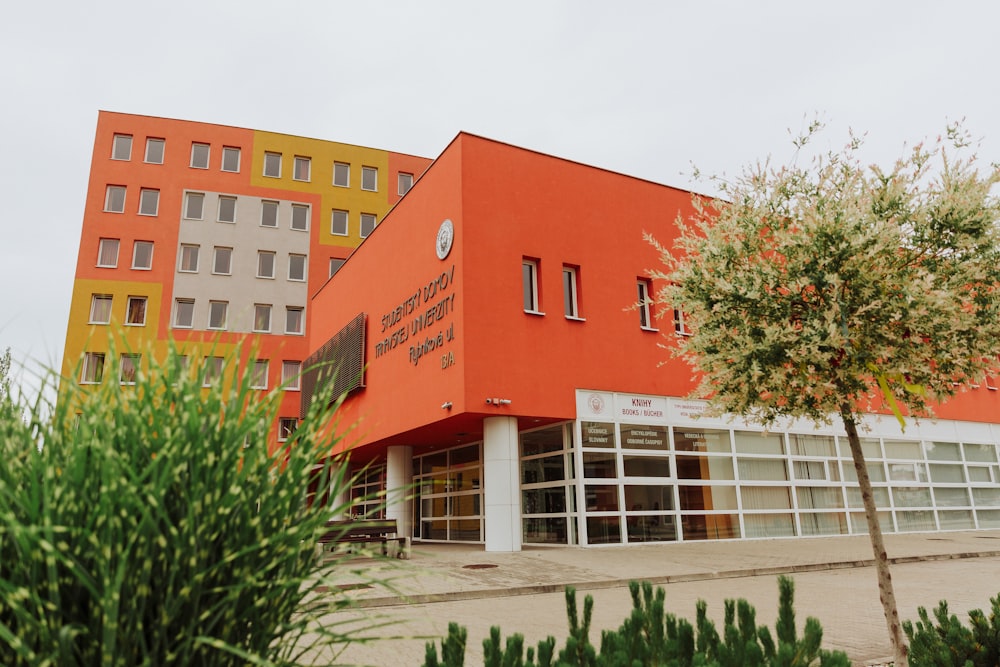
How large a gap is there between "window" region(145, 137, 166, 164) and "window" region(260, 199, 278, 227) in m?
5.60

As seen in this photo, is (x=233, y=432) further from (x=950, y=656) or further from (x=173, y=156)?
(x=173, y=156)

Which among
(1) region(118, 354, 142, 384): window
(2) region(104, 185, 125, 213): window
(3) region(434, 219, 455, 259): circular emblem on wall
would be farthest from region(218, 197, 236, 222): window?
(1) region(118, 354, 142, 384): window

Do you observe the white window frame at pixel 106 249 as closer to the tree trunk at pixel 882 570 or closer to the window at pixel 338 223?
the window at pixel 338 223

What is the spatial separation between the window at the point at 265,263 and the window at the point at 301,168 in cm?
487

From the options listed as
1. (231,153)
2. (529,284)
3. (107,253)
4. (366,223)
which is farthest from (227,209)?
(529,284)

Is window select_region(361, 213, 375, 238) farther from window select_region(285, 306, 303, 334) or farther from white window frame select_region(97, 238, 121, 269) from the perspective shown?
white window frame select_region(97, 238, 121, 269)

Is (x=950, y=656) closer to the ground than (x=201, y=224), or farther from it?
closer to the ground

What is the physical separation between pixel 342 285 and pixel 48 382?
2506cm

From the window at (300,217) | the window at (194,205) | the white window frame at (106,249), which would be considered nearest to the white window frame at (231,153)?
the window at (194,205)

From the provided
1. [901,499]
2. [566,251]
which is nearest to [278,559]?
[566,251]

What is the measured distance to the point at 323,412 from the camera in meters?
2.17

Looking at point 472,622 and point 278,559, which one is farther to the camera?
point 472,622

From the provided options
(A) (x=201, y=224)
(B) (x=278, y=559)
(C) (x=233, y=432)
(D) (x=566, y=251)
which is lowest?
(B) (x=278, y=559)

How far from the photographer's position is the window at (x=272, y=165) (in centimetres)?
3828
